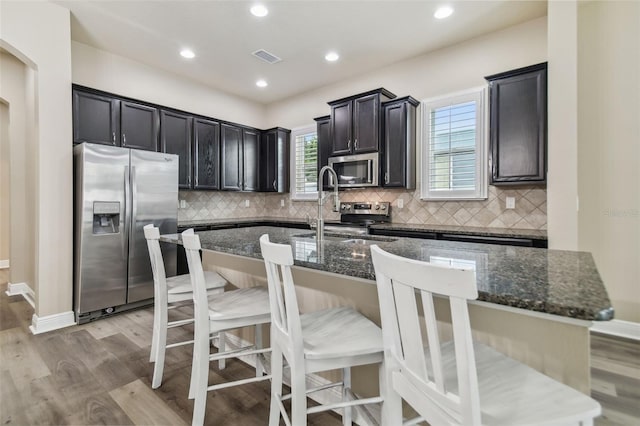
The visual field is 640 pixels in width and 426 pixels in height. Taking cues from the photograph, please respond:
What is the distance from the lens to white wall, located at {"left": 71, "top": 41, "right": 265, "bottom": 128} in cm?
363

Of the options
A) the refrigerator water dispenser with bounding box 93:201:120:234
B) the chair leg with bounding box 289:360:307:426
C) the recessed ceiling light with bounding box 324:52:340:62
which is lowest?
the chair leg with bounding box 289:360:307:426

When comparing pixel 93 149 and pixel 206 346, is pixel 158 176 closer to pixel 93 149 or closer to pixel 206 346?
pixel 93 149

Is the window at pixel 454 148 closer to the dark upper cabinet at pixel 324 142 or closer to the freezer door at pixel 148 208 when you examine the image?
the dark upper cabinet at pixel 324 142

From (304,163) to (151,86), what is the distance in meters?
2.44

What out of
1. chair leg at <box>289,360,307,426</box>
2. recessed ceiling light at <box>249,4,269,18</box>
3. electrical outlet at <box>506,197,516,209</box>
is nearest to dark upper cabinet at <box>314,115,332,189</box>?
recessed ceiling light at <box>249,4,269,18</box>

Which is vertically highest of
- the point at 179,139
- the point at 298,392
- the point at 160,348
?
the point at 179,139

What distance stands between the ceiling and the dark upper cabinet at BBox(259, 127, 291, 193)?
1.14m

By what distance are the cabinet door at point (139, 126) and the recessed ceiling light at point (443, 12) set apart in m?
3.42

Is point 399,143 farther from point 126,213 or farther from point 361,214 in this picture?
point 126,213

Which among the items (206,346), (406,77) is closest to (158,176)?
(206,346)

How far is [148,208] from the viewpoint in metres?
3.47

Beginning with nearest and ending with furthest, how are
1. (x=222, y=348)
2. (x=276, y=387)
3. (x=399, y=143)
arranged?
(x=276, y=387), (x=222, y=348), (x=399, y=143)

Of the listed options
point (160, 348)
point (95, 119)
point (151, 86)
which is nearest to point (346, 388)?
point (160, 348)

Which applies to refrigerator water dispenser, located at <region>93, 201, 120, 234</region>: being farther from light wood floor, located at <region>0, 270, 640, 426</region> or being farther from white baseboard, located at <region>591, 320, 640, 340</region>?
white baseboard, located at <region>591, 320, 640, 340</region>
